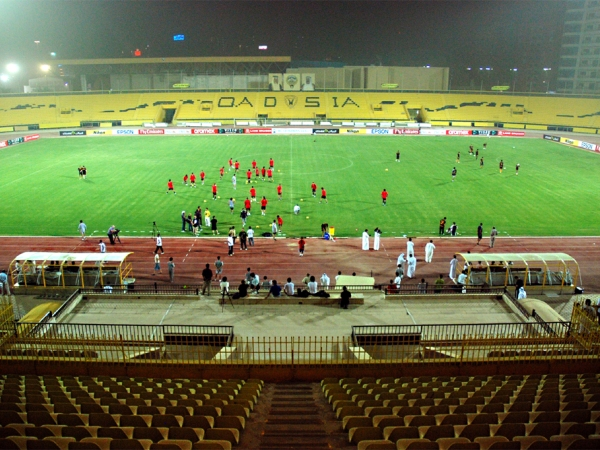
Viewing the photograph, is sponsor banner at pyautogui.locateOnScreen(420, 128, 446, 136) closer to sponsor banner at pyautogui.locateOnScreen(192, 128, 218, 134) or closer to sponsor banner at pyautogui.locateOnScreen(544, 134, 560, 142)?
sponsor banner at pyautogui.locateOnScreen(544, 134, 560, 142)

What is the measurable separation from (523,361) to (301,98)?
3110 inches

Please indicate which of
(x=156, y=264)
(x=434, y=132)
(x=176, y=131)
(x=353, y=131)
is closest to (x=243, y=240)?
(x=156, y=264)

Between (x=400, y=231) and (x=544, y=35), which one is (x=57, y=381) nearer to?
(x=400, y=231)

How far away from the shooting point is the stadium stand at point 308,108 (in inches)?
3066

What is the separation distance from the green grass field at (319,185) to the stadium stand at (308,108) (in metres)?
22.0

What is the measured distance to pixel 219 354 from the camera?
1272 cm

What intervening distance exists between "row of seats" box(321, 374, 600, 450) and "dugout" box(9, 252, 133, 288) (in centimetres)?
1238

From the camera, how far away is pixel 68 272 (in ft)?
66.5

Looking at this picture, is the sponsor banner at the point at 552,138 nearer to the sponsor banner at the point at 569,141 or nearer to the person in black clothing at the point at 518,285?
the sponsor banner at the point at 569,141

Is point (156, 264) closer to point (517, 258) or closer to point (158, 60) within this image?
point (517, 258)

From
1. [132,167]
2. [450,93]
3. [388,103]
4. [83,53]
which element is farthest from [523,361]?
[83,53]

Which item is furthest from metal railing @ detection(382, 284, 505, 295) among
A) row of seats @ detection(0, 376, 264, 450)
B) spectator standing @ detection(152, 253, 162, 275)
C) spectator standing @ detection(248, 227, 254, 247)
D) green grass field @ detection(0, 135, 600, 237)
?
spectator standing @ detection(152, 253, 162, 275)

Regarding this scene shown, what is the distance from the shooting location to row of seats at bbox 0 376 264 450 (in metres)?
6.59

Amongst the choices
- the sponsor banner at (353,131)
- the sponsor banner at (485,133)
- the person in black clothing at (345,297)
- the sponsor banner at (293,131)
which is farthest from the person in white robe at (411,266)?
the sponsor banner at (485,133)
